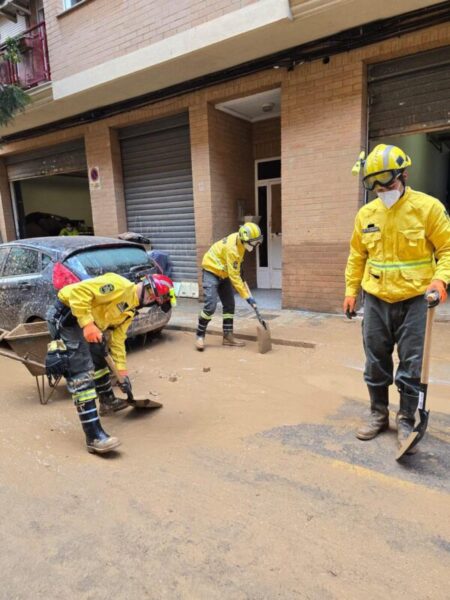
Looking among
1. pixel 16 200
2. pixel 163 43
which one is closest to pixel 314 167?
pixel 163 43

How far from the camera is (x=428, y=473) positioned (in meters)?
2.64

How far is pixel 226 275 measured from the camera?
587 centimetres

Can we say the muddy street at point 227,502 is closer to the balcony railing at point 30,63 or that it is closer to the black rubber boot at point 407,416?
the black rubber boot at point 407,416

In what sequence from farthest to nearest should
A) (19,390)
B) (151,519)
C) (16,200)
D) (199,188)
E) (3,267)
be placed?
(16,200) < (199,188) < (3,267) < (19,390) < (151,519)

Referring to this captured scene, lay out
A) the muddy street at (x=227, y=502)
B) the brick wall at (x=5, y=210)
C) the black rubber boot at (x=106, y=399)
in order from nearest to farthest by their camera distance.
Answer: the muddy street at (x=227, y=502) → the black rubber boot at (x=106, y=399) → the brick wall at (x=5, y=210)

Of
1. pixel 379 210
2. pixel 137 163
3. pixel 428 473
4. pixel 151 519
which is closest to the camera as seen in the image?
pixel 151 519

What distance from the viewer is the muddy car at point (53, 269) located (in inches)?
199

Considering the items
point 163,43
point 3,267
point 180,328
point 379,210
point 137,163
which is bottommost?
point 180,328

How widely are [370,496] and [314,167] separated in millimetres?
5731

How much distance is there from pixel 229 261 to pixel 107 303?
8.27 feet

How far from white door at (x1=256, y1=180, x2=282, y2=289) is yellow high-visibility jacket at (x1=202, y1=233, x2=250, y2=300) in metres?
3.81

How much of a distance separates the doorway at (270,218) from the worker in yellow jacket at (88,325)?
635 cm

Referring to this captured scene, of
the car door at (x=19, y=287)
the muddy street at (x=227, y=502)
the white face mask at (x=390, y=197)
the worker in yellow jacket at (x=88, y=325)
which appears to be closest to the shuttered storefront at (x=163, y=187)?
the car door at (x=19, y=287)

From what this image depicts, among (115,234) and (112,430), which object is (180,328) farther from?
(115,234)
